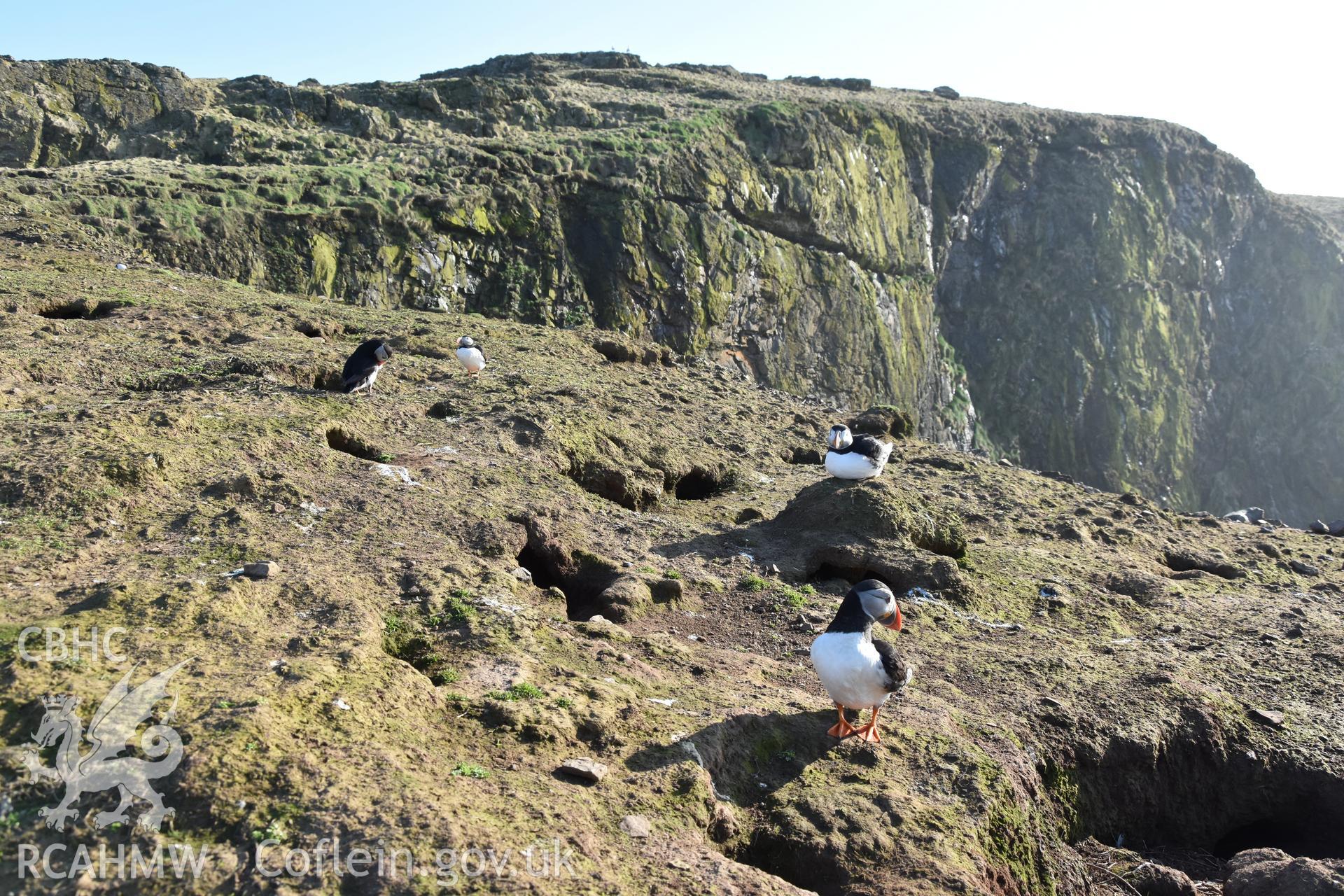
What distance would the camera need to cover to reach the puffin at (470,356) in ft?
41.3

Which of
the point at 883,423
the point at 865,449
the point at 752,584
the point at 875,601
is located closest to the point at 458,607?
the point at 875,601

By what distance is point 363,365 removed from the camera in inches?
420

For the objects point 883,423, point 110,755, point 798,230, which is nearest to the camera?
point 110,755

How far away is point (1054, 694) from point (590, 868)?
15.4 feet

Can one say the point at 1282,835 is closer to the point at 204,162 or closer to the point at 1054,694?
the point at 1054,694

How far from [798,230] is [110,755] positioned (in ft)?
89.6

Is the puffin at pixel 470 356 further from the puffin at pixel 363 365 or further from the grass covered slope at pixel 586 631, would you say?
the puffin at pixel 363 365

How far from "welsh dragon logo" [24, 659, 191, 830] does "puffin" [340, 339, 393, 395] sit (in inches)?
244

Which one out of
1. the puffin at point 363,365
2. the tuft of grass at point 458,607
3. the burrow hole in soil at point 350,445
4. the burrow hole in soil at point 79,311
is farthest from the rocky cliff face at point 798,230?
the tuft of grass at point 458,607

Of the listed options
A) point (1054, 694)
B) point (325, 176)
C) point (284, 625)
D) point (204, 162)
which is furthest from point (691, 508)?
point (204, 162)

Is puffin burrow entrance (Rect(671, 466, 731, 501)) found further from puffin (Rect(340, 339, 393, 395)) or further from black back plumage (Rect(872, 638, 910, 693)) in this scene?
black back plumage (Rect(872, 638, 910, 693))

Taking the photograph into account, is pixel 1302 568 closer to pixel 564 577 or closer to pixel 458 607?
pixel 564 577

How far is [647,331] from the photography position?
23.6 metres

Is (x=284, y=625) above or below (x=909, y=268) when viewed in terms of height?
below
